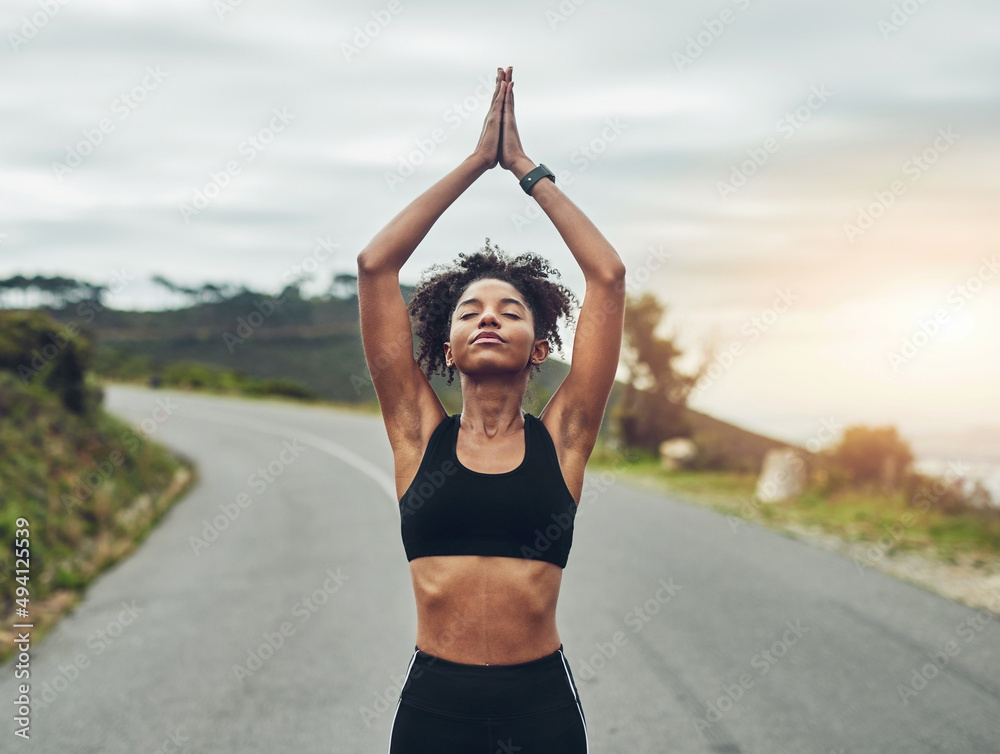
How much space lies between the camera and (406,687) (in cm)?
230

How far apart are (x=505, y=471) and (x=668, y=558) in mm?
6795

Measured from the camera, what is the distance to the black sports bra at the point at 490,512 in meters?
2.23

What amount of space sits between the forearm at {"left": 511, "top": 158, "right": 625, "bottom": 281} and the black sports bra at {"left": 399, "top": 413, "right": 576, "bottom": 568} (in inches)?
22.3

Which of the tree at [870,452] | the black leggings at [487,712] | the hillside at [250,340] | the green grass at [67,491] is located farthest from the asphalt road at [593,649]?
the hillside at [250,340]

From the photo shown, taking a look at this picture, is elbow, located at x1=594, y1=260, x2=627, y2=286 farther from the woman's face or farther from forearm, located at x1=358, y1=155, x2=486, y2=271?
forearm, located at x1=358, y1=155, x2=486, y2=271

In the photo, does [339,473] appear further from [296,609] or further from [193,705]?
[193,705]

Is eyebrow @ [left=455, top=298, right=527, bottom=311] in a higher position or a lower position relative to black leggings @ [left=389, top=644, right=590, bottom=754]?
higher

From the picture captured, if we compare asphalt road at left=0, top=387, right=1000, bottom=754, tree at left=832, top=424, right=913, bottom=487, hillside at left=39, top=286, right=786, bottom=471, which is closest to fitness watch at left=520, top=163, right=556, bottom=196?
asphalt road at left=0, top=387, right=1000, bottom=754

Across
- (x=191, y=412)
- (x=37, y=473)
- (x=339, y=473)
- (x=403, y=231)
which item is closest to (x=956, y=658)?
(x=403, y=231)

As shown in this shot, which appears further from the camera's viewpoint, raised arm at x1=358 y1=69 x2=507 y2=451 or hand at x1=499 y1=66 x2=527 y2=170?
hand at x1=499 y1=66 x2=527 y2=170

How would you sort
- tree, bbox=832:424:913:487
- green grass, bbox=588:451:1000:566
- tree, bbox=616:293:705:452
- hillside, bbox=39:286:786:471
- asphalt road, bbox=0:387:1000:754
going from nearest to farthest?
asphalt road, bbox=0:387:1000:754, green grass, bbox=588:451:1000:566, tree, bbox=832:424:913:487, tree, bbox=616:293:705:452, hillside, bbox=39:286:786:471

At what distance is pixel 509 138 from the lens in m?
2.66

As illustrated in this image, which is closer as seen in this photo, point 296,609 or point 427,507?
point 427,507

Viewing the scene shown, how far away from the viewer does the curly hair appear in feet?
9.03
